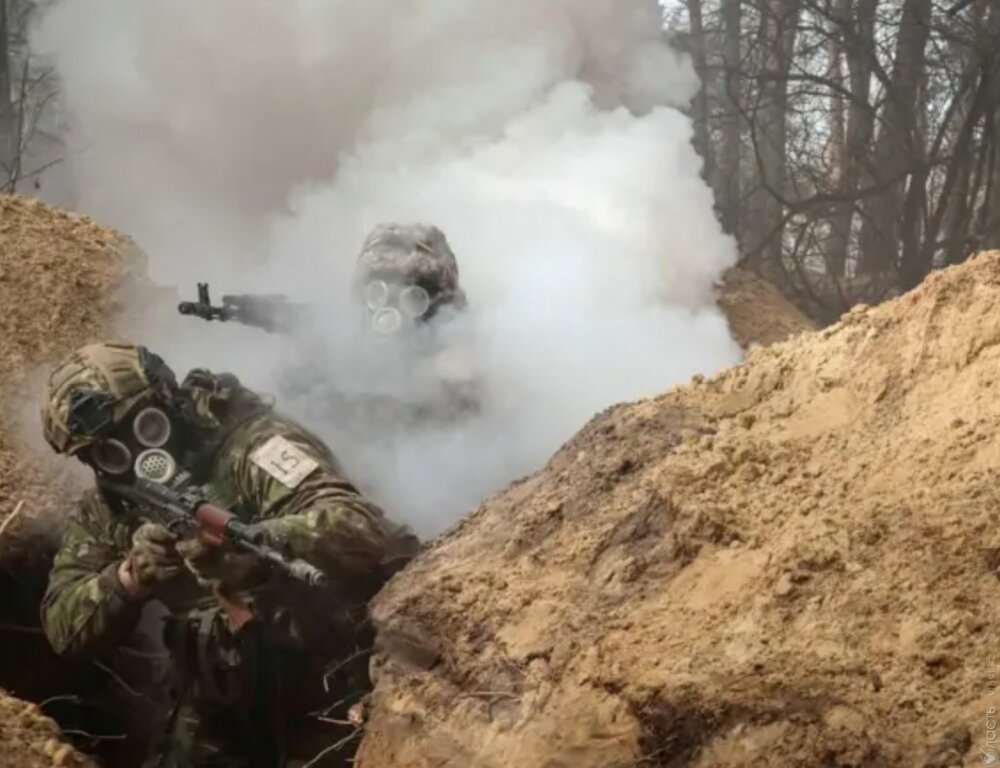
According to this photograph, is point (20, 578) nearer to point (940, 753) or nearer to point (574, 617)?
point (574, 617)

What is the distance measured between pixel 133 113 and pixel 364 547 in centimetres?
502

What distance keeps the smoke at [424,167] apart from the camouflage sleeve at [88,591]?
3.87ft

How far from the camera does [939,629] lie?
6.72 ft

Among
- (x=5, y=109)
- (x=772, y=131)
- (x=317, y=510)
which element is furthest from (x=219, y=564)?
(x=5, y=109)

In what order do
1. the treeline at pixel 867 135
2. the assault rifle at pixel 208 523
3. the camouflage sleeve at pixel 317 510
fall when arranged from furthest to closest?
the treeline at pixel 867 135 → the camouflage sleeve at pixel 317 510 → the assault rifle at pixel 208 523

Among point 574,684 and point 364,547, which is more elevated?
point 364,547

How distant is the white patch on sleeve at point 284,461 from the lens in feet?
11.0

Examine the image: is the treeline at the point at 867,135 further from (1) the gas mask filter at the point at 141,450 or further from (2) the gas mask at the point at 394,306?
(1) the gas mask filter at the point at 141,450

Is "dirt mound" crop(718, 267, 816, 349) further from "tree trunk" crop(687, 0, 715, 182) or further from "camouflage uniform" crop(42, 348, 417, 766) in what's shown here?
"camouflage uniform" crop(42, 348, 417, 766)

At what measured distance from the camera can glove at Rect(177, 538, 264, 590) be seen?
3041 mm

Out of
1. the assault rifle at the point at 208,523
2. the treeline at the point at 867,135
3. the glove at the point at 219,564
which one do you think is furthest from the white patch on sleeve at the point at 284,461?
the treeline at the point at 867,135

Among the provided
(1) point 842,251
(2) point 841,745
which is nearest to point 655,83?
(1) point 842,251

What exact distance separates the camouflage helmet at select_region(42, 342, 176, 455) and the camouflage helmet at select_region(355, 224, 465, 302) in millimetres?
1313

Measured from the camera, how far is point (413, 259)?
468cm
